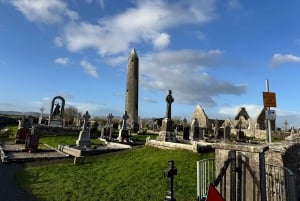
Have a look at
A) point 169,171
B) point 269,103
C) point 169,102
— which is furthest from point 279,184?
point 169,102

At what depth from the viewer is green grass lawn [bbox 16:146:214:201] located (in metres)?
8.84

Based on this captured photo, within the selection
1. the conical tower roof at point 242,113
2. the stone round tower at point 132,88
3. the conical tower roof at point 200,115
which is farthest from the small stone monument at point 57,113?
the conical tower roof at point 242,113

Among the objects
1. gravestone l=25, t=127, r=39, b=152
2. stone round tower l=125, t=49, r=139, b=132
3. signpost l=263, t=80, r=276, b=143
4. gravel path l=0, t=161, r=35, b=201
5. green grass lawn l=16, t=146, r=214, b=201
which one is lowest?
gravel path l=0, t=161, r=35, b=201

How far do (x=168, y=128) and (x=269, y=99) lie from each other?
8287 mm

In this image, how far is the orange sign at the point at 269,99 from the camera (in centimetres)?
1132

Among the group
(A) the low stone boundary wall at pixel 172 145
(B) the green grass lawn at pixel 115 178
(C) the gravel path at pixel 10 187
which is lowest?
(C) the gravel path at pixel 10 187

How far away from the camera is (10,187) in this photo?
402 inches

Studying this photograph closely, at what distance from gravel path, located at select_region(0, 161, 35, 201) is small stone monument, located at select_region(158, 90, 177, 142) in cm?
874

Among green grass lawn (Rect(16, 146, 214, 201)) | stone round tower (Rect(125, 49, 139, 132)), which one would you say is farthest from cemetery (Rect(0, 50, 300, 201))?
stone round tower (Rect(125, 49, 139, 132))

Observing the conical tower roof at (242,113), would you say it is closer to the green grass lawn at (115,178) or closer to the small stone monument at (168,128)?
the small stone monument at (168,128)

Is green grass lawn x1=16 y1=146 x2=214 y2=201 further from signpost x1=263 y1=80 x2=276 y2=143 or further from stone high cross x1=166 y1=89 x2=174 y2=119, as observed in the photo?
stone high cross x1=166 y1=89 x2=174 y2=119

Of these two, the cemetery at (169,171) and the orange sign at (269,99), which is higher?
the orange sign at (269,99)

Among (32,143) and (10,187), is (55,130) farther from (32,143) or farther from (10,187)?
(10,187)

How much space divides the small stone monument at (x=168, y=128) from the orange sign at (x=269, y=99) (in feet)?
26.7
